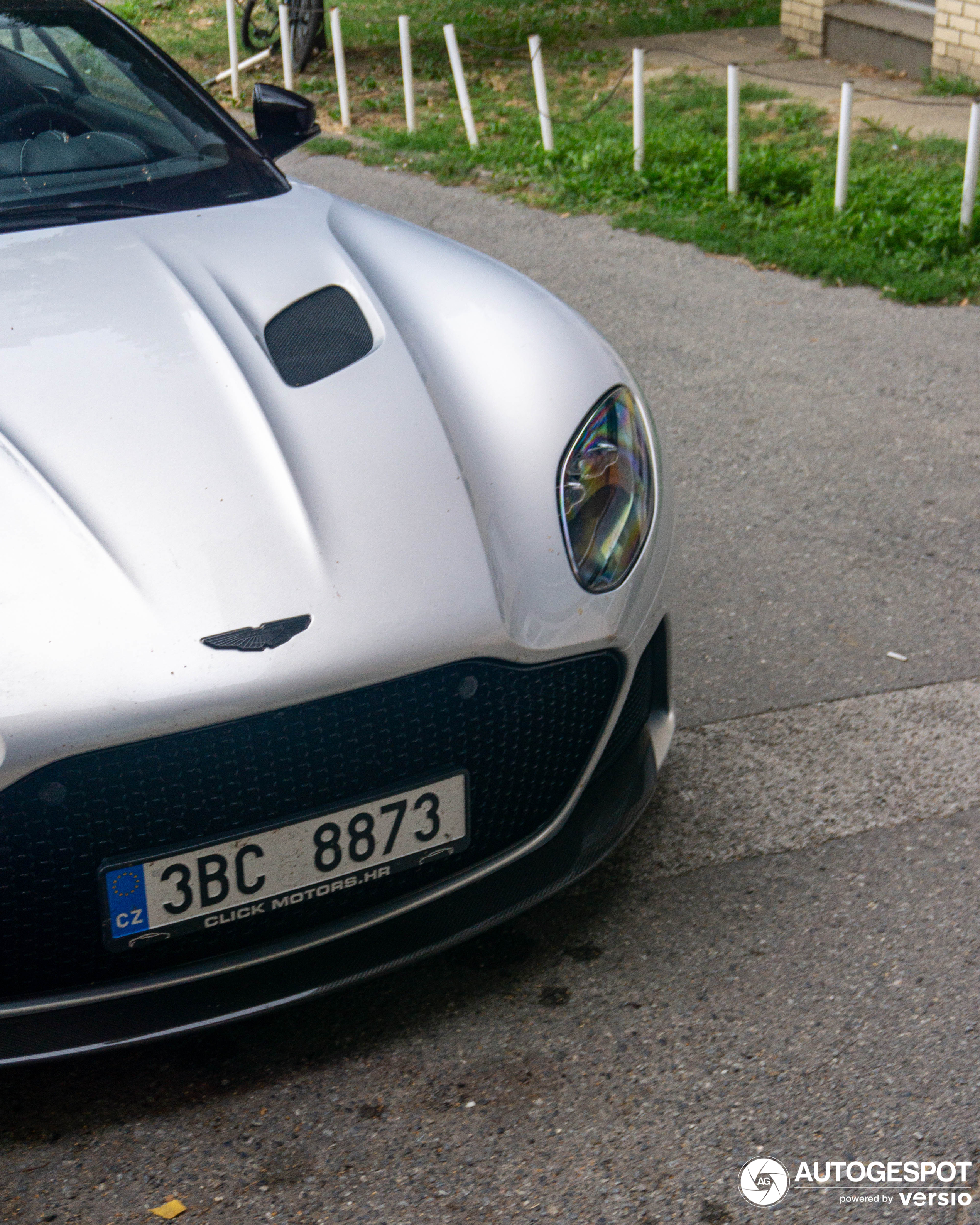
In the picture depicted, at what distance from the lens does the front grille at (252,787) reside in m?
1.63

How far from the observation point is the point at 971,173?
5.73 meters

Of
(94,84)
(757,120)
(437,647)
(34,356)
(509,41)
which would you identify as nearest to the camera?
(437,647)

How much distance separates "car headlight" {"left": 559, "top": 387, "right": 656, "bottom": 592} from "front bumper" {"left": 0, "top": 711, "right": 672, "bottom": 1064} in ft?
1.07

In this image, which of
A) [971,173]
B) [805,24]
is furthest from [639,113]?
[805,24]

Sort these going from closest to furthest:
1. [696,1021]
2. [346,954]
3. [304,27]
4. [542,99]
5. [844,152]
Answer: [346,954], [696,1021], [844,152], [542,99], [304,27]

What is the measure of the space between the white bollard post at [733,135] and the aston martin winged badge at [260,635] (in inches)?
220

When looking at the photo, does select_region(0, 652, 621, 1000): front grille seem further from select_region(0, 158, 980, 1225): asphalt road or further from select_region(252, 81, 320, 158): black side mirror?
select_region(252, 81, 320, 158): black side mirror

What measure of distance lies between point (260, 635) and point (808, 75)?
9.63 metres

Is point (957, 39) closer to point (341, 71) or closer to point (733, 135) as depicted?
point (733, 135)

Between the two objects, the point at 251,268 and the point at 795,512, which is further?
the point at 795,512

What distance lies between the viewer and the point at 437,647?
1.77 metres

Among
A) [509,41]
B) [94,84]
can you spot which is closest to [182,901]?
[94,84]

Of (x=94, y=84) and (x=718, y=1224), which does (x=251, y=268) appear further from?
(x=718, y=1224)

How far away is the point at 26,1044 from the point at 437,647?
0.78 metres
